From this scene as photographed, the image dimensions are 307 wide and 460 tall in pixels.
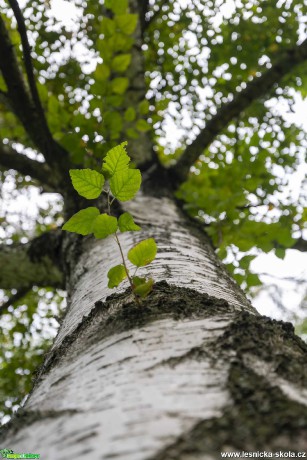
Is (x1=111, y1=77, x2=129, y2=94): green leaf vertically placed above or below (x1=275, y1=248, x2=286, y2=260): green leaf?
above

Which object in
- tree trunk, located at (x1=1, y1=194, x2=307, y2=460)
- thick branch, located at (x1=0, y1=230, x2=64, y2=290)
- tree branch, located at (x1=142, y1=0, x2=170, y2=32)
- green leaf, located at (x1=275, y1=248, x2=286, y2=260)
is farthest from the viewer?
tree branch, located at (x1=142, y1=0, x2=170, y2=32)

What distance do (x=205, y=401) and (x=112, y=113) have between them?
5.75ft

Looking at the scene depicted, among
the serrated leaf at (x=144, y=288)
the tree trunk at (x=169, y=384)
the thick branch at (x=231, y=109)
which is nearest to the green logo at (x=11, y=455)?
the tree trunk at (x=169, y=384)

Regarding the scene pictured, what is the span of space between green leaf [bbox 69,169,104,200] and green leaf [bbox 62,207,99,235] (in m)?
0.04

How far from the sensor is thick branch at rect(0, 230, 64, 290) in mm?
2314

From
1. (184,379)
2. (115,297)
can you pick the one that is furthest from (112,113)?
(184,379)

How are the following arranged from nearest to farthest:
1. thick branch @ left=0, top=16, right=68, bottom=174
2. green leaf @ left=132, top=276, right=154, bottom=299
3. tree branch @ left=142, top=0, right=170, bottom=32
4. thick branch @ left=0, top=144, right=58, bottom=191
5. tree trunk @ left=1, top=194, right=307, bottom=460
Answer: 1. tree trunk @ left=1, top=194, right=307, bottom=460
2. green leaf @ left=132, top=276, right=154, bottom=299
3. thick branch @ left=0, top=16, right=68, bottom=174
4. thick branch @ left=0, top=144, right=58, bottom=191
5. tree branch @ left=142, top=0, right=170, bottom=32

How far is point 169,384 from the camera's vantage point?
559 millimetres

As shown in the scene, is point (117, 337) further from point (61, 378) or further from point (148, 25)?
point (148, 25)

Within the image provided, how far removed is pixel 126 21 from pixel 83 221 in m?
1.50

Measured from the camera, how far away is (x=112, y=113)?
2.05 m

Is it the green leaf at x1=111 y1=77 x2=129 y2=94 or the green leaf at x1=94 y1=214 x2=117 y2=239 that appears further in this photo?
the green leaf at x1=111 y1=77 x2=129 y2=94

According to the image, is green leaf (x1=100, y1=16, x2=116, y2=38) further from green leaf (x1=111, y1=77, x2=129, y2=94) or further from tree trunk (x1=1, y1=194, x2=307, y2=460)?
tree trunk (x1=1, y1=194, x2=307, y2=460)

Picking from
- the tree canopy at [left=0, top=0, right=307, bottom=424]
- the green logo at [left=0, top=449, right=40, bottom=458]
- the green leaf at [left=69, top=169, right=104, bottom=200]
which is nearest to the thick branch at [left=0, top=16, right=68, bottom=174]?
the tree canopy at [left=0, top=0, right=307, bottom=424]
